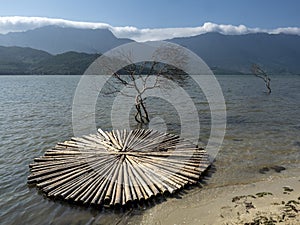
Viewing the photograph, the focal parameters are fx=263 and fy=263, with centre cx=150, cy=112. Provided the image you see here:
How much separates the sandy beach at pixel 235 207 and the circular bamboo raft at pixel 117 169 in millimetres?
1071

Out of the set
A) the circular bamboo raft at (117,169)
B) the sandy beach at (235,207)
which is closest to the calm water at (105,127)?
the circular bamboo raft at (117,169)

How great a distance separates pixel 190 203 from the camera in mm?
11914

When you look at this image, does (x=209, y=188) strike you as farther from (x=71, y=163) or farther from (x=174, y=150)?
(x=71, y=163)

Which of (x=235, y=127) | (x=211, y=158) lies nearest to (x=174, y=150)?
(x=211, y=158)

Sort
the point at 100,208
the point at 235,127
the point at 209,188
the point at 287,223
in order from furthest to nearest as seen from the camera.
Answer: the point at 235,127 < the point at 209,188 < the point at 100,208 < the point at 287,223

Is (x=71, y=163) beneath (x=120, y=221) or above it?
above

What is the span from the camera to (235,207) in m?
11.3

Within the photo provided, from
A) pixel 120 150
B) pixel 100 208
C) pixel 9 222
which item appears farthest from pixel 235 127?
pixel 9 222

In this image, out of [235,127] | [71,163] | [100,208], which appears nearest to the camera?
[100,208]

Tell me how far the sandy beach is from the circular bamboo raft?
107 centimetres

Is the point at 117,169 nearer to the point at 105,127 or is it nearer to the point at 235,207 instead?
the point at 235,207

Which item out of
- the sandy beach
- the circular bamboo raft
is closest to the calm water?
the circular bamboo raft

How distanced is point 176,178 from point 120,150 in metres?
4.85

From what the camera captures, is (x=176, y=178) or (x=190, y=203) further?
(x=176, y=178)
